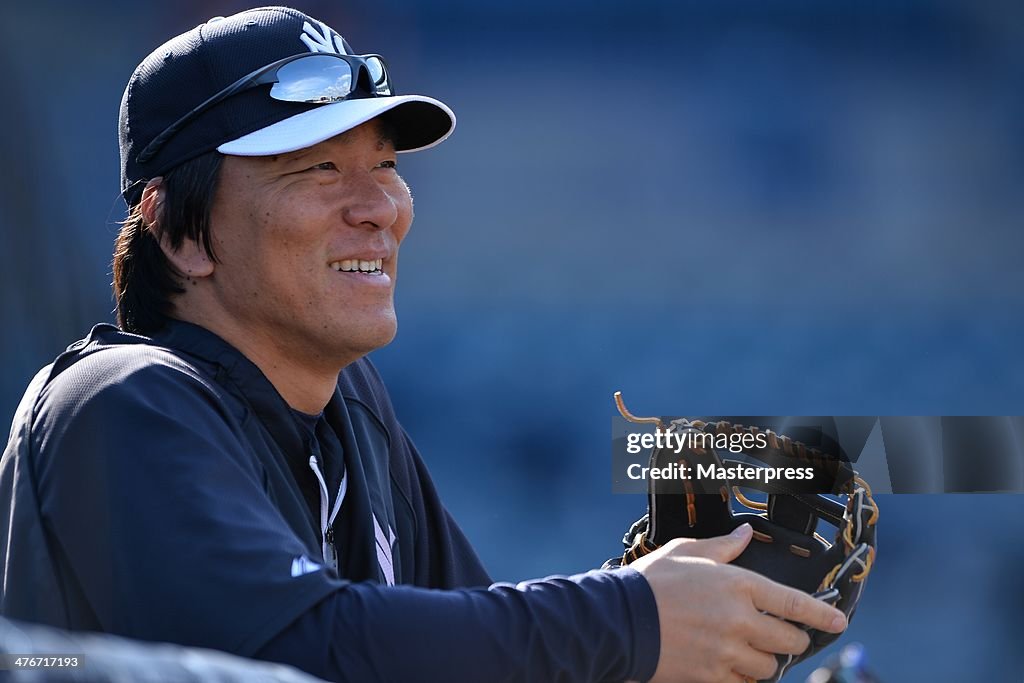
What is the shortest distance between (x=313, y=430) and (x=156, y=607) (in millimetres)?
445

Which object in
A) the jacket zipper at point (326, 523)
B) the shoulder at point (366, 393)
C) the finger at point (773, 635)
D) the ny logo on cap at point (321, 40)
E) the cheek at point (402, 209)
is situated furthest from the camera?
the shoulder at point (366, 393)

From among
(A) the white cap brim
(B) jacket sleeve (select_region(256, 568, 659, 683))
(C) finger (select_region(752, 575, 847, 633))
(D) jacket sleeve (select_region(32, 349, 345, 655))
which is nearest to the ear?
(A) the white cap brim

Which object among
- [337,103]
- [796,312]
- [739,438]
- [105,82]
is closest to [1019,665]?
[796,312]

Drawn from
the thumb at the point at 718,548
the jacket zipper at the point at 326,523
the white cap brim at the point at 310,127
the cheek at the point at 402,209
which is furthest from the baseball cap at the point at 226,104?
the thumb at the point at 718,548

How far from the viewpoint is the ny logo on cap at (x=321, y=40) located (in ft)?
5.09

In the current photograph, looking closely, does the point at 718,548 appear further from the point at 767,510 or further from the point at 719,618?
the point at 767,510

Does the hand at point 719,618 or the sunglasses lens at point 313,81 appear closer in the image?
the hand at point 719,618

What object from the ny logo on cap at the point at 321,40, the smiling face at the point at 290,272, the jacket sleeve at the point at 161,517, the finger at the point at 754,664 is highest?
the ny logo on cap at the point at 321,40

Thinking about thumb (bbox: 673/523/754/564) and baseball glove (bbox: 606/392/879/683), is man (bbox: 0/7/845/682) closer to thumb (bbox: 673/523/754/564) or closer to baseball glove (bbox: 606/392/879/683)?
thumb (bbox: 673/523/754/564)

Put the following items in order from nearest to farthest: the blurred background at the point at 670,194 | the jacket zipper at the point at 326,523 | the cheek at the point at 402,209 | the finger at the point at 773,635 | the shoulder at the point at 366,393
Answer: the finger at the point at 773,635, the jacket zipper at the point at 326,523, the cheek at the point at 402,209, the shoulder at the point at 366,393, the blurred background at the point at 670,194

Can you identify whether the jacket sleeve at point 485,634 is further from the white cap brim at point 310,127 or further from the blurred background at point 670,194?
the blurred background at point 670,194

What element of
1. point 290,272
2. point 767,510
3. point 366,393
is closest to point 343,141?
point 290,272

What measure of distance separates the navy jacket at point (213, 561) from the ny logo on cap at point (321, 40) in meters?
0.41

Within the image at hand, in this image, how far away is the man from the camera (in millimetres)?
1142
